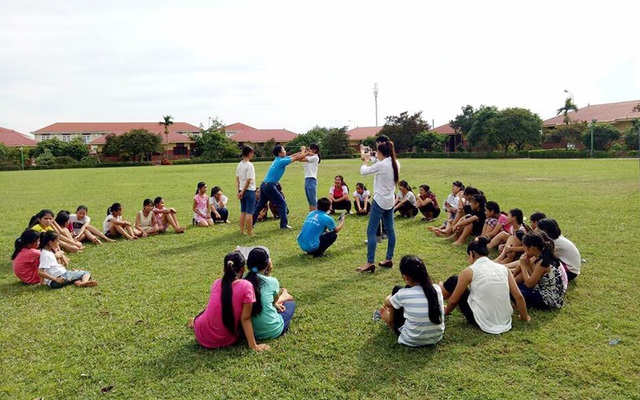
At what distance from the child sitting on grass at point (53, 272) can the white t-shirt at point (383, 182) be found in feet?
14.1

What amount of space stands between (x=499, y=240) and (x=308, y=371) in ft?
15.6

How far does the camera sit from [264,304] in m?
4.65

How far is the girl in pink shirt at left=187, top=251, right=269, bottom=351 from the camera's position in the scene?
4.38m

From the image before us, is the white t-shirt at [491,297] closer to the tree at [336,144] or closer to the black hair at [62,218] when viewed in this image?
the black hair at [62,218]

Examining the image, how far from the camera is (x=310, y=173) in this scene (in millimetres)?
10930

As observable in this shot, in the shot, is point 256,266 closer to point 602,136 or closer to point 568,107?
point 602,136

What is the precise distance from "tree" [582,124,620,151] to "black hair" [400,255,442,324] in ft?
176

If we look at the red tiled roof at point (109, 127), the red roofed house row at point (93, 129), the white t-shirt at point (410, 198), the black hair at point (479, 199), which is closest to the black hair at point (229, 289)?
the black hair at point (479, 199)

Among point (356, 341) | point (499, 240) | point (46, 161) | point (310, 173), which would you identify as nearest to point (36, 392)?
point (356, 341)

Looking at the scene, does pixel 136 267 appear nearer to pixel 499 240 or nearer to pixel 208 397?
pixel 208 397

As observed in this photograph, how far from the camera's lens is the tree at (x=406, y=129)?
6681 cm

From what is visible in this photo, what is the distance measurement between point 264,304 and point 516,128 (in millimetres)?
56342

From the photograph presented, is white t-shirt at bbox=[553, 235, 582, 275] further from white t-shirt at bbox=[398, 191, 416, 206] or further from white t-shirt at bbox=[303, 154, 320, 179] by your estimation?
white t-shirt at bbox=[303, 154, 320, 179]

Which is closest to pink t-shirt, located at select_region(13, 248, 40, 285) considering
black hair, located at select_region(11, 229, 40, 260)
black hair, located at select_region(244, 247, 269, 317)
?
black hair, located at select_region(11, 229, 40, 260)
